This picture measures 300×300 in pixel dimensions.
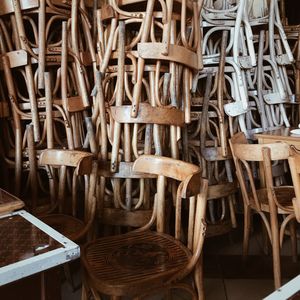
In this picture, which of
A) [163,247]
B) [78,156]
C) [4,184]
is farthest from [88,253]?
[4,184]

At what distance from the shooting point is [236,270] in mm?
2428

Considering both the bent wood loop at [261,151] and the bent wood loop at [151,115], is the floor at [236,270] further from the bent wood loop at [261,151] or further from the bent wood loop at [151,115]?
the bent wood loop at [151,115]

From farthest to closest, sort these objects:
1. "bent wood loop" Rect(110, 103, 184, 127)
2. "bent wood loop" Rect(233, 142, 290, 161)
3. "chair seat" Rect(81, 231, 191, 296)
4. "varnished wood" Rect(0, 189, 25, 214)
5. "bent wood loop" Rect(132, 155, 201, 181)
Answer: "bent wood loop" Rect(233, 142, 290, 161) < "bent wood loop" Rect(110, 103, 184, 127) < "bent wood loop" Rect(132, 155, 201, 181) < "chair seat" Rect(81, 231, 191, 296) < "varnished wood" Rect(0, 189, 25, 214)

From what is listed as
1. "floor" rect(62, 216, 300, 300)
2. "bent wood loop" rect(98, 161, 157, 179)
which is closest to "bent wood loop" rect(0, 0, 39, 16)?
"bent wood loop" rect(98, 161, 157, 179)

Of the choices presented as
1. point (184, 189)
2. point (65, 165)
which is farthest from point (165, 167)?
point (65, 165)

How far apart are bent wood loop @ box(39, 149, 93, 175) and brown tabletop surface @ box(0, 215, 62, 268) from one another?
650 millimetres

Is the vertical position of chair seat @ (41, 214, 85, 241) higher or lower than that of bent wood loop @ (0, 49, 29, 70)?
lower

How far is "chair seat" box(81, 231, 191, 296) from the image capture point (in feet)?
4.44

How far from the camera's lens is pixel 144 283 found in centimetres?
135

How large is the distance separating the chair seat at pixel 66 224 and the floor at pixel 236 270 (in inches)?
19.6

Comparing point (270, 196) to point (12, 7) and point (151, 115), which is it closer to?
point (151, 115)

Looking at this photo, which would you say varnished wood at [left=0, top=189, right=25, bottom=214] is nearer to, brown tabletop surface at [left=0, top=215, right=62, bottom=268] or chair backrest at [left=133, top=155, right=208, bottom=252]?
brown tabletop surface at [left=0, top=215, right=62, bottom=268]

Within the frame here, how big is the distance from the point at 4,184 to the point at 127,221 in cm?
91

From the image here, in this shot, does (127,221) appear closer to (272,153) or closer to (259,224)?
(272,153)
